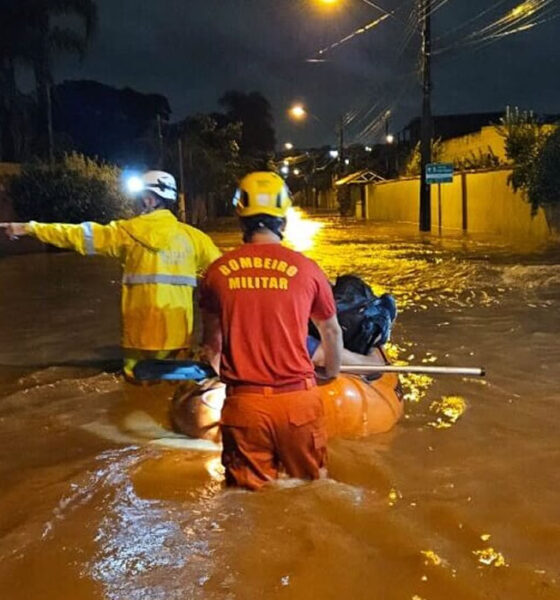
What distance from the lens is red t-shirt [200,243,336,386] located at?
347cm

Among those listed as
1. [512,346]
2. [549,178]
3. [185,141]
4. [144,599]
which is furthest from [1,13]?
[144,599]

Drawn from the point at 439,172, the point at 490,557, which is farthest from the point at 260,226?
the point at 439,172

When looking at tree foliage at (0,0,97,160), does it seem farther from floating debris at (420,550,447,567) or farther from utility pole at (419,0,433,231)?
floating debris at (420,550,447,567)

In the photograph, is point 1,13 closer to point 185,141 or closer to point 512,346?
point 185,141

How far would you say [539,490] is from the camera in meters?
4.77

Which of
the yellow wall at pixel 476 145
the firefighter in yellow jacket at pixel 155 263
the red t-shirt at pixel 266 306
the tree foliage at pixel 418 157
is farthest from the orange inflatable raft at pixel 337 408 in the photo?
the tree foliage at pixel 418 157

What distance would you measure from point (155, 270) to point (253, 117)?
57586 millimetres

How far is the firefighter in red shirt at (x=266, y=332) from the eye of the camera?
3.48 metres

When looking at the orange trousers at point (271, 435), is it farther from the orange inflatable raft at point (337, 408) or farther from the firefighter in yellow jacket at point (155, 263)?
the firefighter in yellow jacket at point (155, 263)

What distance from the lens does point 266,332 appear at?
3.53 meters

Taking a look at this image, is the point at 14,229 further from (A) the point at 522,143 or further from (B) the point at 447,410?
(A) the point at 522,143

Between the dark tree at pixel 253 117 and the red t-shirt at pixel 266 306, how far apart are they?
5743cm

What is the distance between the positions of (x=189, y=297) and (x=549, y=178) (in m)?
17.9

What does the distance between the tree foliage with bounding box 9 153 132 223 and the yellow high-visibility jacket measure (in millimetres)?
18632
